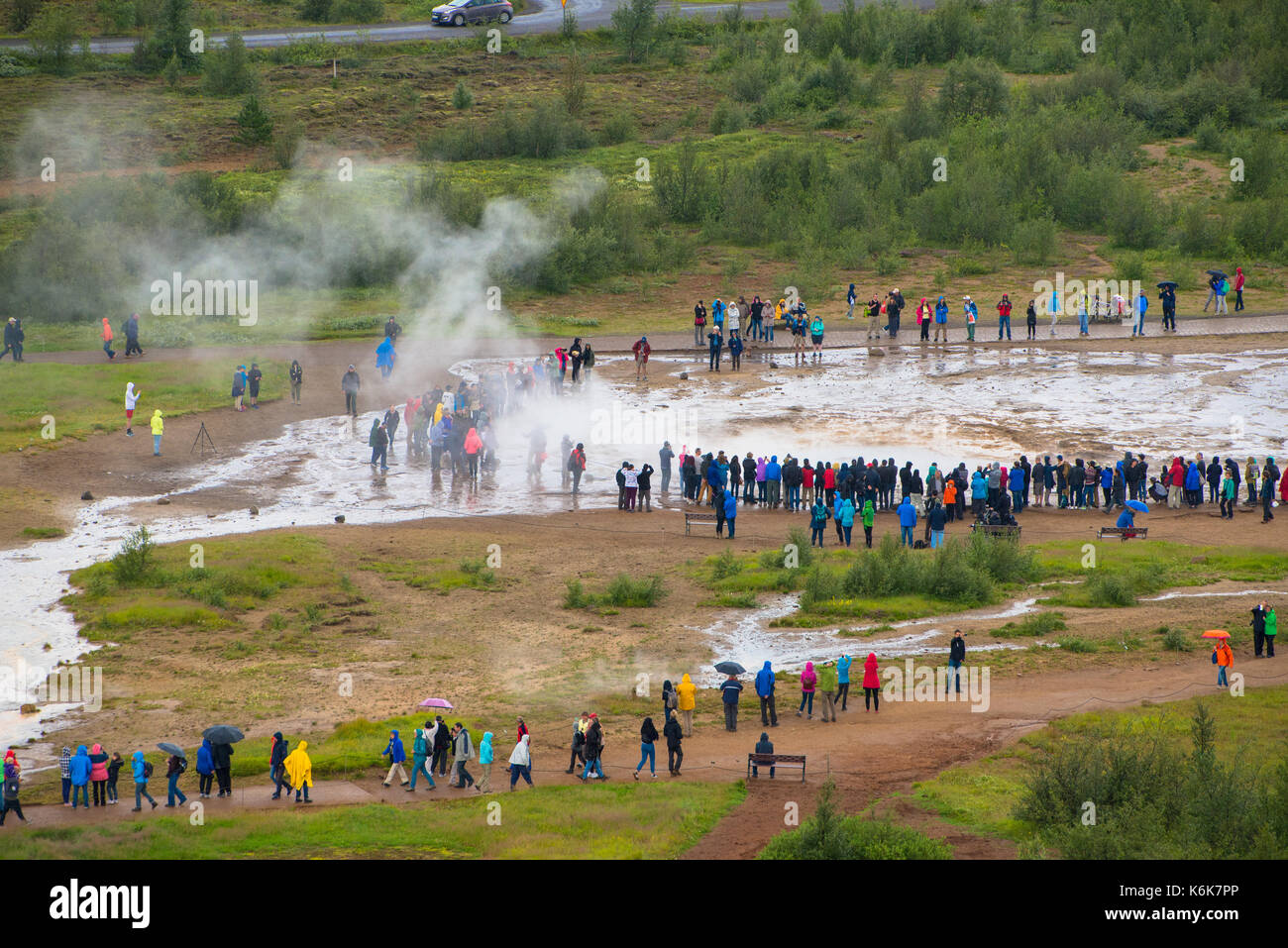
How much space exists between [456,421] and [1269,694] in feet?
66.0

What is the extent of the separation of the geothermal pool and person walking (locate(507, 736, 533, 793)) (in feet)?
37.6

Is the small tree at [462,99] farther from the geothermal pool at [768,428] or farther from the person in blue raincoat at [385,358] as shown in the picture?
the person in blue raincoat at [385,358]

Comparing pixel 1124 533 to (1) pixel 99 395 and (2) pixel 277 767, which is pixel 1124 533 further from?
(1) pixel 99 395

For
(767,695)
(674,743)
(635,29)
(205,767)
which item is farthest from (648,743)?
(635,29)

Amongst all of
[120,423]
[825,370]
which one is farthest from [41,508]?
[825,370]

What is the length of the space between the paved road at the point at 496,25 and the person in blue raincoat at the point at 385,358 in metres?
36.4

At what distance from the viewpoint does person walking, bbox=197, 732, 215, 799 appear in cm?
1967

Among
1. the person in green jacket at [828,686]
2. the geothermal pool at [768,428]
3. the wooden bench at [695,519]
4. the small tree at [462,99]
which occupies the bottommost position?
the person in green jacket at [828,686]

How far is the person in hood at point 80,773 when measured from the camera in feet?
63.1

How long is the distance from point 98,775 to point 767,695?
32.1 feet

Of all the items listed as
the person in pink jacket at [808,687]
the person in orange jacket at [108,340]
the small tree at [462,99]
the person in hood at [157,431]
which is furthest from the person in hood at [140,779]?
the small tree at [462,99]

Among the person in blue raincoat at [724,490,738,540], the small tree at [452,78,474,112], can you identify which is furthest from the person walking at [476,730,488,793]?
the small tree at [452,78,474,112]

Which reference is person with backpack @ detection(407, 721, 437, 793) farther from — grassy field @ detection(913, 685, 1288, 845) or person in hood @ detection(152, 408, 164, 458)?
person in hood @ detection(152, 408, 164, 458)
